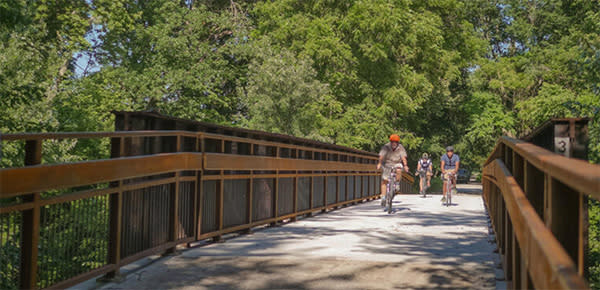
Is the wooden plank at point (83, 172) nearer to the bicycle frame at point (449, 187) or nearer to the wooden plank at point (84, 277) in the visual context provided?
the wooden plank at point (84, 277)

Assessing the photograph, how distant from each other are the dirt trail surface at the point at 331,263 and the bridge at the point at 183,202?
4.6 inches

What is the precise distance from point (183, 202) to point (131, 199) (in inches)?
58.8

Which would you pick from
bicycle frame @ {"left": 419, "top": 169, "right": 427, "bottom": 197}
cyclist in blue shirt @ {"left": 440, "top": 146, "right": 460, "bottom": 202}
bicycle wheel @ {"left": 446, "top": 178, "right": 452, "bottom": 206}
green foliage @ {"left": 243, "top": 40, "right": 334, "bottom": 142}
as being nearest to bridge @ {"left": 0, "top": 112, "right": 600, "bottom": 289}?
bicycle wheel @ {"left": 446, "top": 178, "right": 452, "bottom": 206}

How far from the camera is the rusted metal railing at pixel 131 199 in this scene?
16.6 feet

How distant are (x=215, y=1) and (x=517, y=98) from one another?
61.9 ft

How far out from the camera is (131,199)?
22.4 ft

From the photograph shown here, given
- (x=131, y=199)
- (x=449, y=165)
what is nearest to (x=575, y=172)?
(x=131, y=199)

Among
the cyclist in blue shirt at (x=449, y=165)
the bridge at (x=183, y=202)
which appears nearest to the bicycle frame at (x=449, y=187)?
the cyclist in blue shirt at (x=449, y=165)

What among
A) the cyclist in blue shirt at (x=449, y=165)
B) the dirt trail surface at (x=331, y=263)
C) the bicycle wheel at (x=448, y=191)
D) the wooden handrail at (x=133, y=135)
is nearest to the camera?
the wooden handrail at (x=133, y=135)

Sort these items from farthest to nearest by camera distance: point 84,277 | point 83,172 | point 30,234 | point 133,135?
point 133,135, point 84,277, point 83,172, point 30,234

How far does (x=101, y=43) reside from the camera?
37594 millimetres

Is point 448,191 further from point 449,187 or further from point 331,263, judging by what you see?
point 331,263

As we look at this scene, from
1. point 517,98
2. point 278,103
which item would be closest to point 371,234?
point 278,103

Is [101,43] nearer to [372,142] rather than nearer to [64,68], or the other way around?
[64,68]
